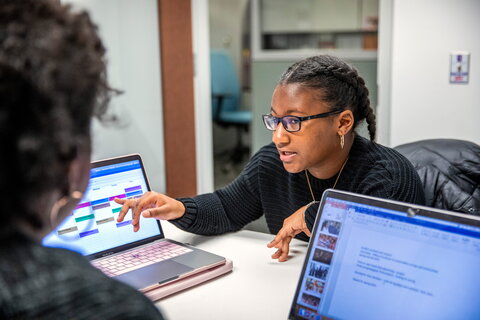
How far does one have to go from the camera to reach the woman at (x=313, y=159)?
137 centimetres

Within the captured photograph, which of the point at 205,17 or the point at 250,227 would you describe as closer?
the point at 250,227

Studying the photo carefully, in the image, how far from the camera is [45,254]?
1.82 ft

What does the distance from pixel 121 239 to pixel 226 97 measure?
3.80 meters

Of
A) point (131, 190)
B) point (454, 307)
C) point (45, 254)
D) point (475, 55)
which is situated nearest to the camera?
point (45, 254)

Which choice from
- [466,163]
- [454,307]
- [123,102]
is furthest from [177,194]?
[454,307]

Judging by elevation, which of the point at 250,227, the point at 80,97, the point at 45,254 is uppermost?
the point at 80,97

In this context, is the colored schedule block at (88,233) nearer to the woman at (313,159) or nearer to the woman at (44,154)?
the woman at (313,159)

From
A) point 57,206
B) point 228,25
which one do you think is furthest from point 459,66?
point 228,25

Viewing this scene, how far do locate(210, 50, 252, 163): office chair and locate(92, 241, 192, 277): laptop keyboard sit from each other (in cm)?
358

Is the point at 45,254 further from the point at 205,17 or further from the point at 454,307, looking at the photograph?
the point at 205,17

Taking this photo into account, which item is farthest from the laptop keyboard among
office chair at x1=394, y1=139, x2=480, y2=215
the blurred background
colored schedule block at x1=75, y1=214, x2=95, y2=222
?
office chair at x1=394, y1=139, x2=480, y2=215

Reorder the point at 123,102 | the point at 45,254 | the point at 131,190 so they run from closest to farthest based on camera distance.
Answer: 1. the point at 45,254
2. the point at 131,190
3. the point at 123,102

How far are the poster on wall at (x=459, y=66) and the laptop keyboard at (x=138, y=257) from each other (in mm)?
1985

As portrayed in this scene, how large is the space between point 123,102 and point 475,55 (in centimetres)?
208
